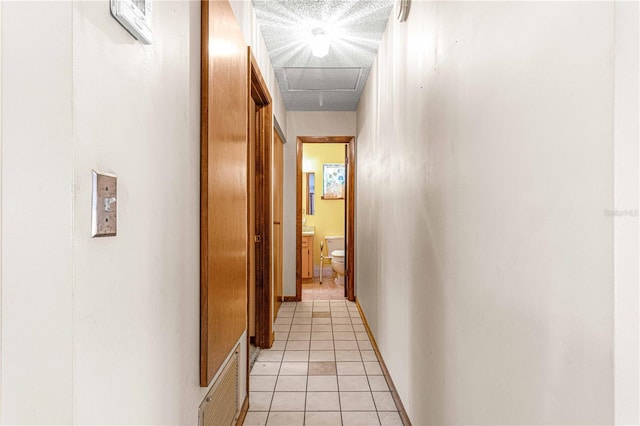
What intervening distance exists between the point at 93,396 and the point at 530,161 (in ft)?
3.34

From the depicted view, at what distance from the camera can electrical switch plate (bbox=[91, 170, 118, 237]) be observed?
710 mm

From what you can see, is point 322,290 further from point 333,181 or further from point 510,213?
point 510,213

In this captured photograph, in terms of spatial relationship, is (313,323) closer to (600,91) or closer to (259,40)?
(259,40)

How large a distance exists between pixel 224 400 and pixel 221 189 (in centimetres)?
93

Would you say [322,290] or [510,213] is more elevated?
[510,213]

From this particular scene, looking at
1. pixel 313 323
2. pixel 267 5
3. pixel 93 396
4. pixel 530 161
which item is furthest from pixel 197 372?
pixel 313 323

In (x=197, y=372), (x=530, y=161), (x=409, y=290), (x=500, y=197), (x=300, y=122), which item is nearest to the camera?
(x=530, y=161)

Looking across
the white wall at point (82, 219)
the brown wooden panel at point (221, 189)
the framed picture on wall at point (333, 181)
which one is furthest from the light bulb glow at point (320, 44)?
the framed picture on wall at point (333, 181)

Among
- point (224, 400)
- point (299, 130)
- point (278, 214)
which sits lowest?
point (224, 400)

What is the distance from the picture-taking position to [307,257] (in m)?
6.13

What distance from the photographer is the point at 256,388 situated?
2.42 m

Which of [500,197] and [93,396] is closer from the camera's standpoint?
[93,396]

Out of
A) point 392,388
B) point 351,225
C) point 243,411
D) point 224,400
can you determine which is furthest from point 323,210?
point 224,400

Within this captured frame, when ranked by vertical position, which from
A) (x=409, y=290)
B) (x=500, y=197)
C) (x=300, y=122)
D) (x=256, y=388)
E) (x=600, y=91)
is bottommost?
(x=256, y=388)
